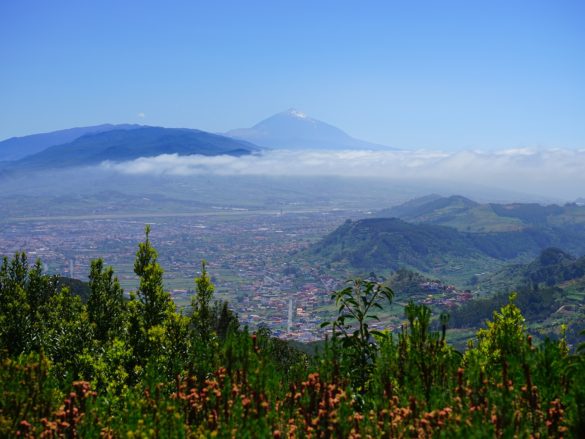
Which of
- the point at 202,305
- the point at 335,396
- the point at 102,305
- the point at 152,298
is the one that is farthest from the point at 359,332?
the point at 102,305

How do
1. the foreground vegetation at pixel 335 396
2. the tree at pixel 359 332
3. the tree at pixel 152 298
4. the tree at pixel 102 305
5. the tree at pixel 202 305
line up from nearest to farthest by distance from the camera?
the foreground vegetation at pixel 335 396, the tree at pixel 359 332, the tree at pixel 202 305, the tree at pixel 152 298, the tree at pixel 102 305

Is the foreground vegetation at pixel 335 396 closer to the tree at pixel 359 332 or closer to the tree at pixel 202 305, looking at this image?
the tree at pixel 359 332

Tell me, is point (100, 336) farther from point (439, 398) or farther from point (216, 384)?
point (439, 398)

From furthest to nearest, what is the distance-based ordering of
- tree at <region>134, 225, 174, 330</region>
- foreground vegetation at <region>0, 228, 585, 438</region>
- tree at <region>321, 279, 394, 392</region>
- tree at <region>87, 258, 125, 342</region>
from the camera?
tree at <region>87, 258, 125, 342</region>, tree at <region>134, 225, 174, 330</region>, tree at <region>321, 279, 394, 392</region>, foreground vegetation at <region>0, 228, 585, 438</region>

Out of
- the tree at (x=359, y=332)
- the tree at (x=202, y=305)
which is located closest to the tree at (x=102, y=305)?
the tree at (x=202, y=305)

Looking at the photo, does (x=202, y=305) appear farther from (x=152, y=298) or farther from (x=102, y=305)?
(x=102, y=305)

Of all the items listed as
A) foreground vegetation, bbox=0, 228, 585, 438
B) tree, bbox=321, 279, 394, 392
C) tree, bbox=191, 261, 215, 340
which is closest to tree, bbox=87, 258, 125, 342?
tree, bbox=191, 261, 215, 340

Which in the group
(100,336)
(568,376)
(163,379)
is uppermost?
(568,376)

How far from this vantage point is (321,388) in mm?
9383

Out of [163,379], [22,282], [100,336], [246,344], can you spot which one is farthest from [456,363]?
[22,282]

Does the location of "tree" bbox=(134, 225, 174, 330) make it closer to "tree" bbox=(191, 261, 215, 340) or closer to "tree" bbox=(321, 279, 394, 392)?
"tree" bbox=(191, 261, 215, 340)

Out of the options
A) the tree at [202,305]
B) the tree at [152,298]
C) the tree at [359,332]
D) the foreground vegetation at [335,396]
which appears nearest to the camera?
the foreground vegetation at [335,396]

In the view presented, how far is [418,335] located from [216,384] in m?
4.00

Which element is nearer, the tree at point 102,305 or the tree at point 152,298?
the tree at point 152,298
